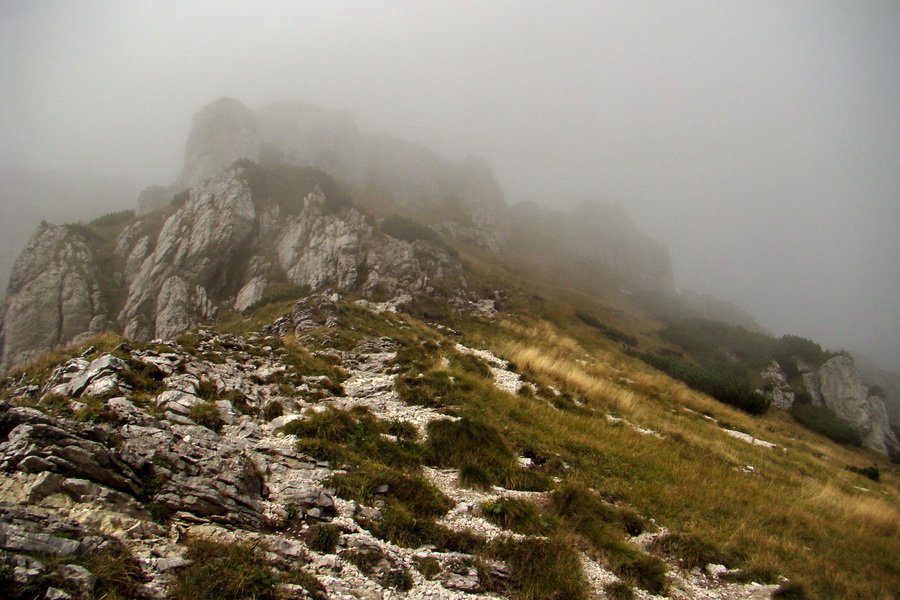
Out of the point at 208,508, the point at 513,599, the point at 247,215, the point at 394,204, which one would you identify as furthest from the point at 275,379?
the point at 394,204

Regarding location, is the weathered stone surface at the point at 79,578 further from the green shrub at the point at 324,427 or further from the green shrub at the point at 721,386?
the green shrub at the point at 721,386

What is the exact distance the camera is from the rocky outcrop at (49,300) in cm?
3912

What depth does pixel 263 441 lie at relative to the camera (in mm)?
9414

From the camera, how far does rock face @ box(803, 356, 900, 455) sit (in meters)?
38.8

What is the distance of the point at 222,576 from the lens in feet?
15.6

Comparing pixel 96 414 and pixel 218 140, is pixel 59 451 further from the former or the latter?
pixel 218 140

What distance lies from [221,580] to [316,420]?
577cm

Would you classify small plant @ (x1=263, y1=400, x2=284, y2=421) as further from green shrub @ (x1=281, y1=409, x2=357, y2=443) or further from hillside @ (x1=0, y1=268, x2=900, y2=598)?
green shrub @ (x1=281, y1=409, x2=357, y2=443)

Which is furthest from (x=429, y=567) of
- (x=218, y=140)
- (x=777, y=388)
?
(x=218, y=140)

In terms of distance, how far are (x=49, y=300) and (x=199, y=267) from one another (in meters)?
15.8

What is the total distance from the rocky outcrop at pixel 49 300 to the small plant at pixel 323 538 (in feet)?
159

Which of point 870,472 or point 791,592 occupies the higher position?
point 791,592

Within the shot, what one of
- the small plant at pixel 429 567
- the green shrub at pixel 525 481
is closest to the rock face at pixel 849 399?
the green shrub at pixel 525 481

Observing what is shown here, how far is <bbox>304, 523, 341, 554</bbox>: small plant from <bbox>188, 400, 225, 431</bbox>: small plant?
15.1ft
